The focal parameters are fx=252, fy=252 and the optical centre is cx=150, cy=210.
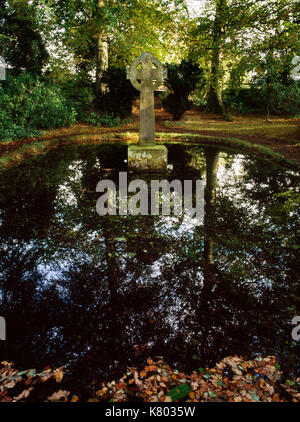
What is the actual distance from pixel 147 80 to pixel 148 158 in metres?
2.35

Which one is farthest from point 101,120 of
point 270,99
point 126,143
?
point 270,99

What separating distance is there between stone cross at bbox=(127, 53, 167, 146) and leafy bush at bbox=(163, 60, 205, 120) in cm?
894

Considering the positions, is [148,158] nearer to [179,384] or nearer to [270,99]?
[179,384]

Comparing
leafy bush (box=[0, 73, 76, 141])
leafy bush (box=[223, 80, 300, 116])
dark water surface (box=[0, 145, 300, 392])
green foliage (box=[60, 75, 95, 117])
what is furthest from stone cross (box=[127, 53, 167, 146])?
green foliage (box=[60, 75, 95, 117])

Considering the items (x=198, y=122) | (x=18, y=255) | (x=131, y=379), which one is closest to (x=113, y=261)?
(x=18, y=255)

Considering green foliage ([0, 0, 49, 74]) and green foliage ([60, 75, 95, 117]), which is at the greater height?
green foliage ([0, 0, 49, 74])

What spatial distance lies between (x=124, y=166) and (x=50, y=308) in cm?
624

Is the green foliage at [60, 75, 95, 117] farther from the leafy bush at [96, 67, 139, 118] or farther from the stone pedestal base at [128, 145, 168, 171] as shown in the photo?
the stone pedestal base at [128, 145, 168, 171]

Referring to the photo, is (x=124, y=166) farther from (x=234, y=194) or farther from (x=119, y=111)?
(x=119, y=111)

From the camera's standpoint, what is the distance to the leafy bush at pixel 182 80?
1588cm

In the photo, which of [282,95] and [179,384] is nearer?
[179,384]

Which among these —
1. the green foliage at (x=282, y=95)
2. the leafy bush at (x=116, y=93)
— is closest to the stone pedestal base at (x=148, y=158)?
the leafy bush at (x=116, y=93)

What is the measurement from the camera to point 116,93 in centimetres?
1591

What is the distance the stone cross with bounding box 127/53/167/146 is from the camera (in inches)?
300
